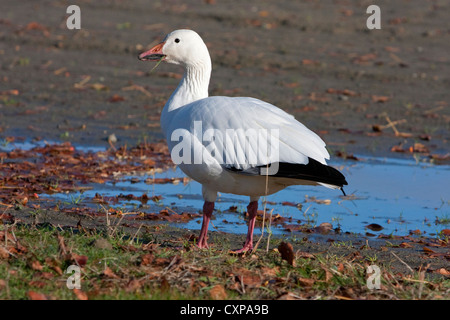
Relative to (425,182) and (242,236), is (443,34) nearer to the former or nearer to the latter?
(425,182)

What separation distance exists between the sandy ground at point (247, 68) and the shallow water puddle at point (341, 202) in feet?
4.75

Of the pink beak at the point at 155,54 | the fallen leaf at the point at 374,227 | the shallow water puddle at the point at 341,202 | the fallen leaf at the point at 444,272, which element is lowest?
the fallen leaf at the point at 444,272

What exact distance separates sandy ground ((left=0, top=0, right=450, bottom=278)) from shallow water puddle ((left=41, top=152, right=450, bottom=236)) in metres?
1.45

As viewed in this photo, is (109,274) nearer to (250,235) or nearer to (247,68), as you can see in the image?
(250,235)

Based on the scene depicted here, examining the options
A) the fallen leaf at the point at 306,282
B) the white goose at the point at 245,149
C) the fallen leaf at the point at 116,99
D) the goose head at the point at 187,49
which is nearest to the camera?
the fallen leaf at the point at 306,282

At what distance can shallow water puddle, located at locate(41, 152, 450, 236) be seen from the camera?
7402 mm

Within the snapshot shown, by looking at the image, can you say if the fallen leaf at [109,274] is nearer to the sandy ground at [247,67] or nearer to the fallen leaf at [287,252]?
the fallen leaf at [287,252]

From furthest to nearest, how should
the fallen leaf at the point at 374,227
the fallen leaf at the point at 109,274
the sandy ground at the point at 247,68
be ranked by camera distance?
1. the sandy ground at the point at 247,68
2. the fallen leaf at the point at 374,227
3. the fallen leaf at the point at 109,274

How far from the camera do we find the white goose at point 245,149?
561cm

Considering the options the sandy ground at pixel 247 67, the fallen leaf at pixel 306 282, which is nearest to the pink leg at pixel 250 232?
the fallen leaf at pixel 306 282

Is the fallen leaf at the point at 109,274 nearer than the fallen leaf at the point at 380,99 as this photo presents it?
Yes

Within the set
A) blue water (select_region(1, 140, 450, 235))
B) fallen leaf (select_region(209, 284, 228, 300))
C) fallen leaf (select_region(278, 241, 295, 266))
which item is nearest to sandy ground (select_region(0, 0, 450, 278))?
blue water (select_region(1, 140, 450, 235))

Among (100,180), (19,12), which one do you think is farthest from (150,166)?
(19,12)

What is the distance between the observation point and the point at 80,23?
17156 millimetres
